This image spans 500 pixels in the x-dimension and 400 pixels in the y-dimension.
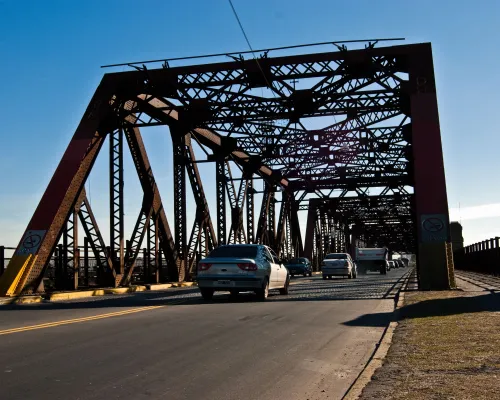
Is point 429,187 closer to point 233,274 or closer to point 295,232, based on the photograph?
point 233,274

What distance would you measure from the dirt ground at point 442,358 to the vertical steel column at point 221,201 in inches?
865

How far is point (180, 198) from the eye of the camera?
30797 millimetres

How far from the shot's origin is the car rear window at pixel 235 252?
742 inches

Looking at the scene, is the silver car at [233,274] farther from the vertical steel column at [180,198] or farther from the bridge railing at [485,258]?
the bridge railing at [485,258]

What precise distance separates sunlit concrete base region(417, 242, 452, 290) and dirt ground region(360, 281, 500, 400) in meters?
7.74

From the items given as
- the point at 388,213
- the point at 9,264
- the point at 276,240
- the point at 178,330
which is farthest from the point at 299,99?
the point at 388,213

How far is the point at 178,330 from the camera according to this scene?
11.0 m

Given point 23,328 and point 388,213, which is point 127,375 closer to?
point 23,328

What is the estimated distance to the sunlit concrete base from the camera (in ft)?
69.5

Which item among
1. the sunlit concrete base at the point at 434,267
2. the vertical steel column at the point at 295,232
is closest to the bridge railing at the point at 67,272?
the sunlit concrete base at the point at 434,267

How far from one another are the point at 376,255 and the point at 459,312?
52900mm

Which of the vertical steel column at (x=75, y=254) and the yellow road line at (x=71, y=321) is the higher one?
the vertical steel column at (x=75, y=254)

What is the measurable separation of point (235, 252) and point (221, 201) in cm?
1682

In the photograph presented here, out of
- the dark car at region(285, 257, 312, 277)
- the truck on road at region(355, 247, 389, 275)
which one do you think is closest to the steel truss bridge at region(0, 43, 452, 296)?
the dark car at region(285, 257, 312, 277)
